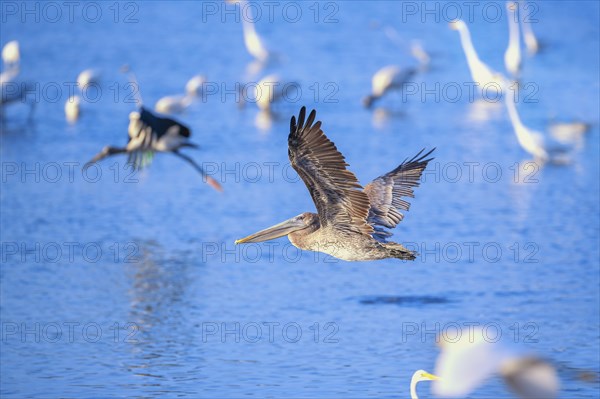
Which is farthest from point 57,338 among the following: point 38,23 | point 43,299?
point 38,23

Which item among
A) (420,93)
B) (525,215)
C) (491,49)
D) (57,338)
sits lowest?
(57,338)

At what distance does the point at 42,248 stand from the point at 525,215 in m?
5.81

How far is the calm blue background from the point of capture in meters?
11.2

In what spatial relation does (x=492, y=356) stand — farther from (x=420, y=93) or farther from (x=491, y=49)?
(x=491, y=49)

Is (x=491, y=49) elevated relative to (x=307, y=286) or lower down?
elevated

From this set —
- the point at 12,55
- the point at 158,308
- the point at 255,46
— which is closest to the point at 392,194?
the point at 158,308

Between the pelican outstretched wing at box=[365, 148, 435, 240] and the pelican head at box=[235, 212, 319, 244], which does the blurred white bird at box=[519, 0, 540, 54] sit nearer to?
the pelican outstretched wing at box=[365, 148, 435, 240]

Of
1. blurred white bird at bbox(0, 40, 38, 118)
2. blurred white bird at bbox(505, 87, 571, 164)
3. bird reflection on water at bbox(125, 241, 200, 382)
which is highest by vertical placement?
blurred white bird at bbox(0, 40, 38, 118)

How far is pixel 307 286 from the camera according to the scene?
13.3 meters

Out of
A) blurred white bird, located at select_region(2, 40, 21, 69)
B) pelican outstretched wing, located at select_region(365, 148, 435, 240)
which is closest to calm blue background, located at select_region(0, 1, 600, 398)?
blurred white bird, located at select_region(2, 40, 21, 69)

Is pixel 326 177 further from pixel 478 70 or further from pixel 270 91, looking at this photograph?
pixel 270 91

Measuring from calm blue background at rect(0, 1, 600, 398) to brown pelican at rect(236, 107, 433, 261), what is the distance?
5.07ft

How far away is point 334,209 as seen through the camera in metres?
9.09

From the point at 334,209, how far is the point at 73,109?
1316 cm
